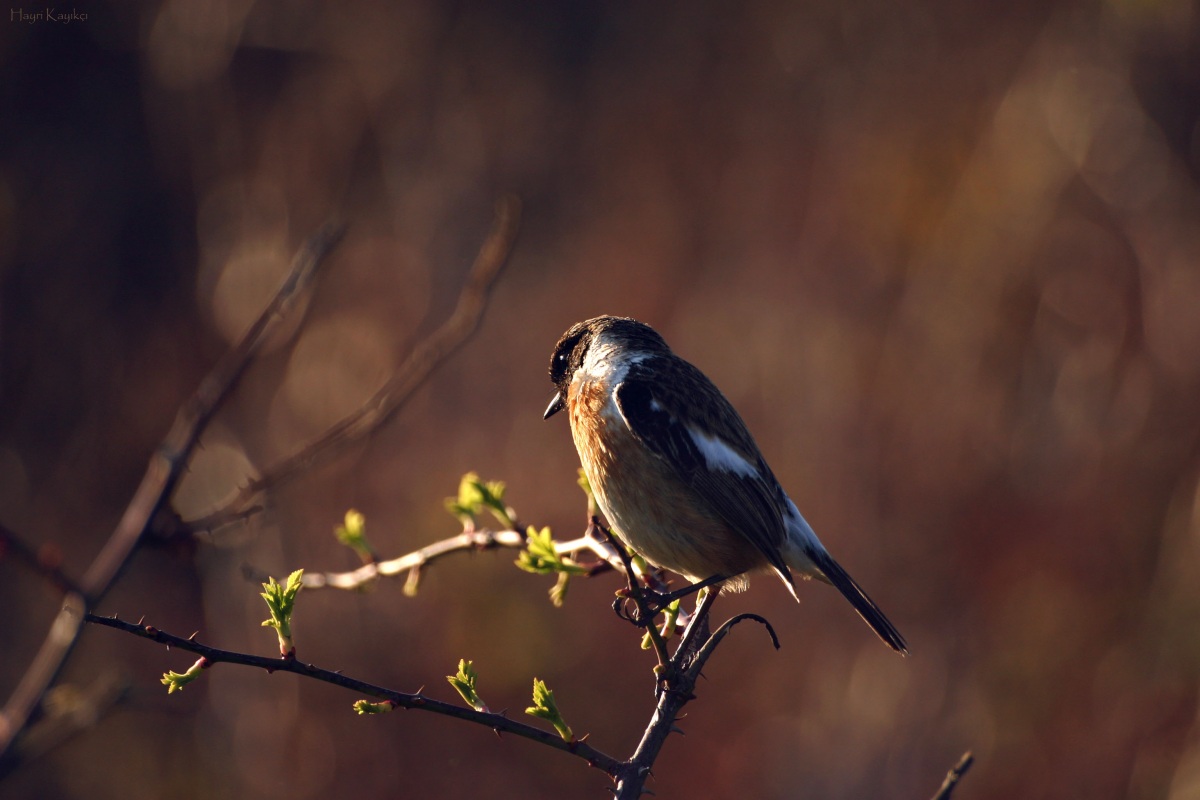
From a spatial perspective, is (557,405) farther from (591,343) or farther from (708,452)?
(708,452)

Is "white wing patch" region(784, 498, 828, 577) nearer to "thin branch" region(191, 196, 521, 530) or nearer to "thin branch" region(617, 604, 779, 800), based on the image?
"thin branch" region(617, 604, 779, 800)

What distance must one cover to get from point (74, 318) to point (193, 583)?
3.12 metres

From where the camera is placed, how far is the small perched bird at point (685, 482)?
357 centimetres

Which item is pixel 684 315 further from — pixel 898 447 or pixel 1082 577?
pixel 1082 577

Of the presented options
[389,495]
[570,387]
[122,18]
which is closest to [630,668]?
[389,495]

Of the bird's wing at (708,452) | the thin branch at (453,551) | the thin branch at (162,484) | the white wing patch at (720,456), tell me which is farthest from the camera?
the white wing patch at (720,456)

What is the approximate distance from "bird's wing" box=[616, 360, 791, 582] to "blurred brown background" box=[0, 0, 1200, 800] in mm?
3669

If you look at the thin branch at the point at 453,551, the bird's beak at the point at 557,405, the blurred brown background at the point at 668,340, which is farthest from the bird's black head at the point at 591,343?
the blurred brown background at the point at 668,340

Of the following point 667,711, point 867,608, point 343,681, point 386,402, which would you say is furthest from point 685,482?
point 343,681

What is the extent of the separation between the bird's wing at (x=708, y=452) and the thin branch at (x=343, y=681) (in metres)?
1.63

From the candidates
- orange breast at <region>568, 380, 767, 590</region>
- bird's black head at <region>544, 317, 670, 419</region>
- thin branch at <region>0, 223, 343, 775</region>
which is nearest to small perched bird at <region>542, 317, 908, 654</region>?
orange breast at <region>568, 380, 767, 590</region>

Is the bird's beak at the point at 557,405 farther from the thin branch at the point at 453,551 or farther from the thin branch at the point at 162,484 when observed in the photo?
the thin branch at the point at 162,484

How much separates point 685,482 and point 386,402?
117 cm

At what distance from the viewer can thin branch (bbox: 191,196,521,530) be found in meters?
2.71
